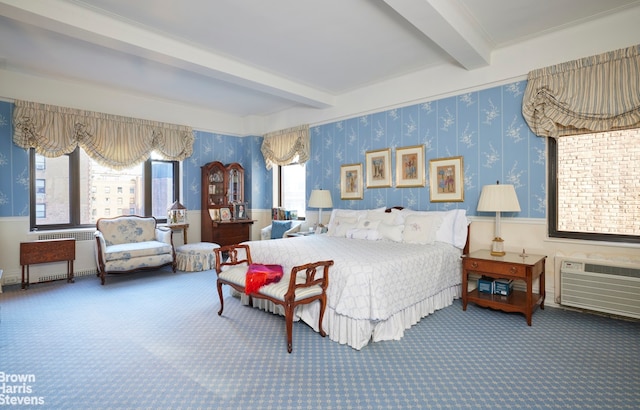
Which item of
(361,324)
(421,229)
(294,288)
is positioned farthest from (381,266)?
(421,229)

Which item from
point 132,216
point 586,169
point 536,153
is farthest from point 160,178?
point 586,169

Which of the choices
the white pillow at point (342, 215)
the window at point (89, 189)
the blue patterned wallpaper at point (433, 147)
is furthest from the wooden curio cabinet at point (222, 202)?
the white pillow at point (342, 215)

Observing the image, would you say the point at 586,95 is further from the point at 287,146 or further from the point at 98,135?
the point at 98,135

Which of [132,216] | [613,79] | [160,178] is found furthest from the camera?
[160,178]

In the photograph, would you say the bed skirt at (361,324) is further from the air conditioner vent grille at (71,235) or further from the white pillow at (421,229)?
the air conditioner vent grille at (71,235)

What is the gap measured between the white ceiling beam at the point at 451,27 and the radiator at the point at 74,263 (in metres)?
5.46

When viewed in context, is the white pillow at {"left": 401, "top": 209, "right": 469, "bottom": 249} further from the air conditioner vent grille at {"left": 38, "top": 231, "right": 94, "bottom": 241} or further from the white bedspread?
the air conditioner vent grille at {"left": 38, "top": 231, "right": 94, "bottom": 241}

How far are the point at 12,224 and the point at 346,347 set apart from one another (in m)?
5.00

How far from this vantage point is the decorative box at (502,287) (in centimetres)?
367

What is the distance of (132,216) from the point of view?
5.76m

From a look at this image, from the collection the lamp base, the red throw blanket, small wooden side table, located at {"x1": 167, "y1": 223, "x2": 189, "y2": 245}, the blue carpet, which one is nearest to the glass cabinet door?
small wooden side table, located at {"x1": 167, "y1": 223, "x2": 189, "y2": 245}

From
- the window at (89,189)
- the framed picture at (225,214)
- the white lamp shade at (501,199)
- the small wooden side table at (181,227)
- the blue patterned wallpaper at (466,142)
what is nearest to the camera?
the white lamp shade at (501,199)

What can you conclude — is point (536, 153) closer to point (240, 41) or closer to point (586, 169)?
point (586, 169)

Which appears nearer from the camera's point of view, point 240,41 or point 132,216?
point 240,41
